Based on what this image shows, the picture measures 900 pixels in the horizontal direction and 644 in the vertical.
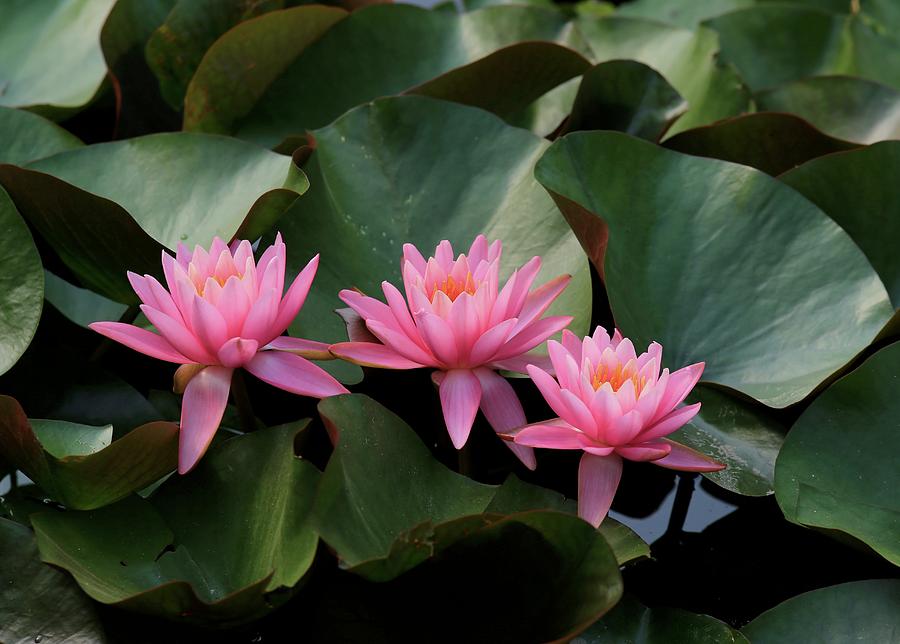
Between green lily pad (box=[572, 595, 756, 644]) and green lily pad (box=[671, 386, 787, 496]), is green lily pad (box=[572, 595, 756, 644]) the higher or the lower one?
the lower one

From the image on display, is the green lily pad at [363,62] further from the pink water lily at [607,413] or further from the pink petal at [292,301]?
the pink water lily at [607,413]

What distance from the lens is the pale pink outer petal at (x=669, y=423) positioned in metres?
0.82

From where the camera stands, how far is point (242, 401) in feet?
3.09

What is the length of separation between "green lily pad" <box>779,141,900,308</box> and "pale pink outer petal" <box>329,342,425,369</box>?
0.59 m

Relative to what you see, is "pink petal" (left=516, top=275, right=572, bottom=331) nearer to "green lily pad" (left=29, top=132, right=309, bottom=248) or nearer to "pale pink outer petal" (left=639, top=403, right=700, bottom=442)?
"pale pink outer petal" (left=639, top=403, right=700, bottom=442)

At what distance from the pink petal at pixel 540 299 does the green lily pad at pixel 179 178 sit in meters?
0.32

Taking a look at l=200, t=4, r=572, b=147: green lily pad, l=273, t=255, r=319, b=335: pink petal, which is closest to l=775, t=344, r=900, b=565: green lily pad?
l=273, t=255, r=319, b=335: pink petal

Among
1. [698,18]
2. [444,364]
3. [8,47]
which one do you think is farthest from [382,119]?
[698,18]

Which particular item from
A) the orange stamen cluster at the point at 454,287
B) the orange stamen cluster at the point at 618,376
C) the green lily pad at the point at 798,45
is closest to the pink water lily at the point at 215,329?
the orange stamen cluster at the point at 454,287

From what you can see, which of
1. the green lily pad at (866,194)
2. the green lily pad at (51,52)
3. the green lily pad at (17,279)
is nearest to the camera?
the green lily pad at (17,279)

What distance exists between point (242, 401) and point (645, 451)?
40 centimetres

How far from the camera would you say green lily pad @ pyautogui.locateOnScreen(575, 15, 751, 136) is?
1.51m

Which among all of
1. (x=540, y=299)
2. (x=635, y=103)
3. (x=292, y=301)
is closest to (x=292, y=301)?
(x=292, y=301)

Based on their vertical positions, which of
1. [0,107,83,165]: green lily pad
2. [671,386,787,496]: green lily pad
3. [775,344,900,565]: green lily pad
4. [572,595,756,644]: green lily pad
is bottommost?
[572,595,756,644]: green lily pad
